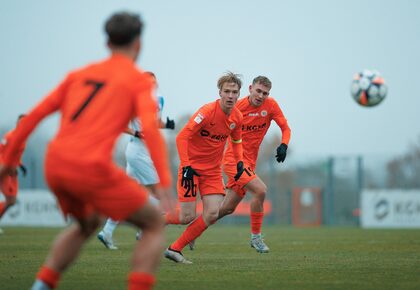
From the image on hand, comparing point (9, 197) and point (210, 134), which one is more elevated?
point (210, 134)

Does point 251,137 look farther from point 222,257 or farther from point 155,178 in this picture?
point 222,257

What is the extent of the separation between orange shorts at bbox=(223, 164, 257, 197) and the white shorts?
117cm

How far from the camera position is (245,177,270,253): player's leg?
12.6 meters

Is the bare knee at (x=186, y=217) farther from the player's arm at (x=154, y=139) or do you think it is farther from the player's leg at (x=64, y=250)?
the player's arm at (x=154, y=139)

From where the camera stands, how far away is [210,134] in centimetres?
1123

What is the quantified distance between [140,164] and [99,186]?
7841 millimetres

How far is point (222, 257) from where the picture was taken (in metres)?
11.4

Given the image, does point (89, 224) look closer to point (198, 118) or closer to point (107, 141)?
point (107, 141)

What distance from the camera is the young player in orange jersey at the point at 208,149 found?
10758 mm

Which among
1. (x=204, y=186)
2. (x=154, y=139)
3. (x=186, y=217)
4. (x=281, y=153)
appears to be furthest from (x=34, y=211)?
(x=154, y=139)

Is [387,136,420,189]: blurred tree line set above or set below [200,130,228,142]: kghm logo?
below

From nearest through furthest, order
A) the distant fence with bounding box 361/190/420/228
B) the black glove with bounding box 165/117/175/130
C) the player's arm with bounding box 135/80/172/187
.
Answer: the player's arm with bounding box 135/80/172/187, the black glove with bounding box 165/117/175/130, the distant fence with bounding box 361/190/420/228

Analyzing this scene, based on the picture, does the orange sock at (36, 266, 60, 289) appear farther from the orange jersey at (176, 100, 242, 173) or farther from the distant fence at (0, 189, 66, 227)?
the distant fence at (0, 189, 66, 227)

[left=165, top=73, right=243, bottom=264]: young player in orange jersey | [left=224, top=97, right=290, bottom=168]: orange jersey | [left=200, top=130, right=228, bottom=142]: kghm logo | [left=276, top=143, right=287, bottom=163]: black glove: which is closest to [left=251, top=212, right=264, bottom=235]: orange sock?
[left=224, top=97, right=290, bottom=168]: orange jersey
